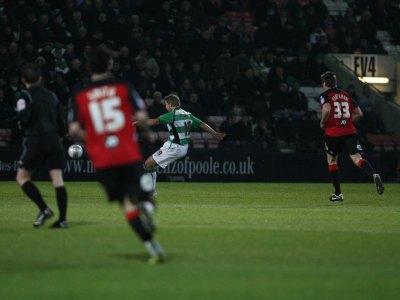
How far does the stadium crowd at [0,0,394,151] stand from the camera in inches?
1064

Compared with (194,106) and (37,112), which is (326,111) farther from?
(194,106)

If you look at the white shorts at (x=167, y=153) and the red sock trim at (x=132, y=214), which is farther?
the white shorts at (x=167, y=153)

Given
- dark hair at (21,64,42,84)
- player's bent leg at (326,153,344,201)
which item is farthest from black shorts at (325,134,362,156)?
dark hair at (21,64,42,84)

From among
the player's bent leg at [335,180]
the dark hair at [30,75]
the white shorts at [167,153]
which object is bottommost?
the player's bent leg at [335,180]

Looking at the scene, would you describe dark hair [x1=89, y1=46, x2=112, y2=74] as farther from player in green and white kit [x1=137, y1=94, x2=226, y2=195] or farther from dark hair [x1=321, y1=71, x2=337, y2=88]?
dark hair [x1=321, y1=71, x2=337, y2=88]

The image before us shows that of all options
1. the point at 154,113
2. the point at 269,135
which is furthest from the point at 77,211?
the point at 269,135

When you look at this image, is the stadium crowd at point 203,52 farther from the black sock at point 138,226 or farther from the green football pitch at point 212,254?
the black sock at point 138,226

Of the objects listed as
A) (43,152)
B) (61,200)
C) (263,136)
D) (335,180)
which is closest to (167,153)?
(335,180)

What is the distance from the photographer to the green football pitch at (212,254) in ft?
26.8

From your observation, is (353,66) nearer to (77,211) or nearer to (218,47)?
(218,47)

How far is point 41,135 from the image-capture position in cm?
1305

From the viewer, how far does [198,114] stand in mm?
27828

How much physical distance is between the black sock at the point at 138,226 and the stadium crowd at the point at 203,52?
1716cm

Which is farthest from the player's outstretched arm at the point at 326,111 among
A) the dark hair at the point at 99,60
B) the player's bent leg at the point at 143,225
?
the player's bent leg at the point at 143,225
